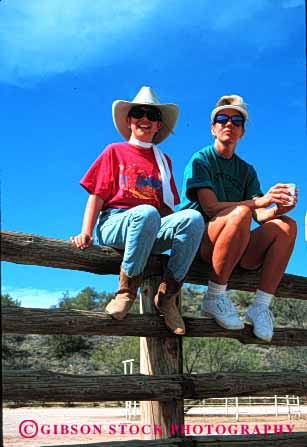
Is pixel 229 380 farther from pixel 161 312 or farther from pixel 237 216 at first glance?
pixel 237 216

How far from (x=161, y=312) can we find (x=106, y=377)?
0.52 m

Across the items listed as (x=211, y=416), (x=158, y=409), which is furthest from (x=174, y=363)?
(x=211, y=416)

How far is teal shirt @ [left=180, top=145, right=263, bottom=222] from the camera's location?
4246 mm

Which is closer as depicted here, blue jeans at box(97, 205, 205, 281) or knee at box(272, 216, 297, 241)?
blue jeans at box(97, 205, 205, 281)

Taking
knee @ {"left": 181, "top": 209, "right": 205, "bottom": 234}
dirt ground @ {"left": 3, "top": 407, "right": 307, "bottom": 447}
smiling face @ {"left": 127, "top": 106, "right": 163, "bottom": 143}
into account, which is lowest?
dirt ground @ {"left": 3, "top": 407, "right": 307, "bottom": 447}

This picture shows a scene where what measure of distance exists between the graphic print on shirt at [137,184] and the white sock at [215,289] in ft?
2.12

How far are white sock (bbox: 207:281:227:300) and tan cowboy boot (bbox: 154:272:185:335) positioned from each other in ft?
0.80

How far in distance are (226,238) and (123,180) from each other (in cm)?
72

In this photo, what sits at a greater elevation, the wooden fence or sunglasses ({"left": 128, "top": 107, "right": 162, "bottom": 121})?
sunglasses ({"left": 128, "top": 107, "right": 162, "bottom": 121})

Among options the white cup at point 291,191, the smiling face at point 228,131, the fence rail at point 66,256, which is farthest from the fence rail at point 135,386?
the smiling face at point 228,131

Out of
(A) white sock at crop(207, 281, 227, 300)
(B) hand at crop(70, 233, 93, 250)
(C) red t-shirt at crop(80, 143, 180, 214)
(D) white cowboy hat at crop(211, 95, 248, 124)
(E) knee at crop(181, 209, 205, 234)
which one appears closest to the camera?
(E) knee at crop(181, 209, 205, 234)

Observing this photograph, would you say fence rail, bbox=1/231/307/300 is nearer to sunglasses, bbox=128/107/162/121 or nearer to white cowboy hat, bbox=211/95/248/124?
sunglasses, bbox=128/107/162/121

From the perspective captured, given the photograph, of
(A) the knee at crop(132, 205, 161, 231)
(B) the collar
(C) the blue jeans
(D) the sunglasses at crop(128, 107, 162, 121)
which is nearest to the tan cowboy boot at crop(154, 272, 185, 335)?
(C) the blue jeans

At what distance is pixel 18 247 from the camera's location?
362cm
